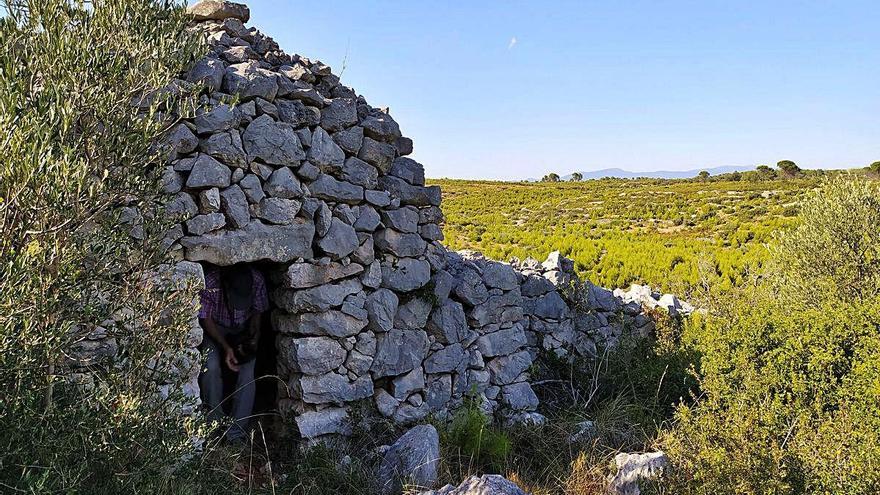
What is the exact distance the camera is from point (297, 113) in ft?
17.8

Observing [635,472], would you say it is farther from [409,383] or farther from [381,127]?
[381,127]

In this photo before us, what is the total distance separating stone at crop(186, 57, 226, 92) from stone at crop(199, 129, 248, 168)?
41cm

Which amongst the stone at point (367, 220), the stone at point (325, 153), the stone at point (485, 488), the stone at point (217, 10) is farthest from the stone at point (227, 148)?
the stone at point (485, 488)

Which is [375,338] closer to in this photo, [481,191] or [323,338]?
[323,338]

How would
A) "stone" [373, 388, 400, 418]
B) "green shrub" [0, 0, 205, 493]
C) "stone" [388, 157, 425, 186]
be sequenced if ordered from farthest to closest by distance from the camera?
1. "stone" [388, 157, 425, 186]
2. "stone" [373, 388, 400, 418]
3. "green shrub" [0, 0, 205, 493]

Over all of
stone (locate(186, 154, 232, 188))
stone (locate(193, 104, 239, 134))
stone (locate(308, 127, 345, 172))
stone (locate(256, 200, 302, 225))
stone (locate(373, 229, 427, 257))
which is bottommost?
stone (locate(373, 229, 427, 257))

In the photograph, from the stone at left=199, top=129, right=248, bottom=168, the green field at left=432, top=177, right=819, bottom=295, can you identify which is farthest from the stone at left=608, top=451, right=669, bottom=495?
the green field at left=432, top=177, right=819, bottom=295

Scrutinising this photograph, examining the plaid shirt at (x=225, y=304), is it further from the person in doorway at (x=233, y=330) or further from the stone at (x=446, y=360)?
the stone at (x=446, y=360)

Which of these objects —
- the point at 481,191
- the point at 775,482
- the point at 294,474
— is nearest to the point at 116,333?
the point at 294,474

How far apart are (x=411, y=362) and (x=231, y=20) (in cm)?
379

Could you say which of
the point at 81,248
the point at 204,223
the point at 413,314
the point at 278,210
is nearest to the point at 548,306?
the point at 413,314

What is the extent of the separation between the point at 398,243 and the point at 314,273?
3.20 feet

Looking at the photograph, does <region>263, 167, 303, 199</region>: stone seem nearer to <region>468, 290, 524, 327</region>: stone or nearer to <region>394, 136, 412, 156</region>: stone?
<region>394, 136, 412, 156</region>: stone

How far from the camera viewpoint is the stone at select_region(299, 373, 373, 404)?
215 inches
